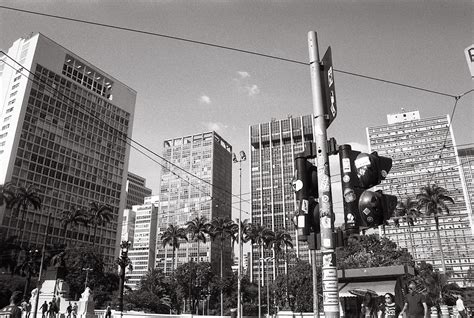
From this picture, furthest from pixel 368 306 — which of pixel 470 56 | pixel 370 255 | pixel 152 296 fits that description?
pixel 152 296

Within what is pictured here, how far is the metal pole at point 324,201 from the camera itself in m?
4.38

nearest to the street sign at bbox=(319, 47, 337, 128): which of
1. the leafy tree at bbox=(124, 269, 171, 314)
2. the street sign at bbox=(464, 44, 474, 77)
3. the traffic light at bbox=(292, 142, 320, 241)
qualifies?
the traffic light at bbox=(292, 142, 320, 241)

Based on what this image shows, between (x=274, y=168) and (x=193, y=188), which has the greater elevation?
(x=274, y=168)

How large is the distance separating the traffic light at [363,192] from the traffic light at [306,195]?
432 millimetres

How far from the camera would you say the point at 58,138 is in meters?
97.3

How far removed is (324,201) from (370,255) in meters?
48.9

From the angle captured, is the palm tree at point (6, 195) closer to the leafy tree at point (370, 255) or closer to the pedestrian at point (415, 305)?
the leafy tree at point (370, 255)

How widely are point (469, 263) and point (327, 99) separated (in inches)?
5677

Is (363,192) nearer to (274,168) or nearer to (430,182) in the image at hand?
(430,182)

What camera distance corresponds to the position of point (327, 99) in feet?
17.3

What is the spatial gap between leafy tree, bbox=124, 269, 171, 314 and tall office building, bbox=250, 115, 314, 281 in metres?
77.5

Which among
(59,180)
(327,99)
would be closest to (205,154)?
(59,180)

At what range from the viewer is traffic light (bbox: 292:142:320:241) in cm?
477

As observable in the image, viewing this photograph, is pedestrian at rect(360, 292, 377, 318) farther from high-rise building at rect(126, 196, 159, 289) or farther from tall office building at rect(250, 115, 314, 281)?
high-rise building at rect(126, 196, 159, 289)
